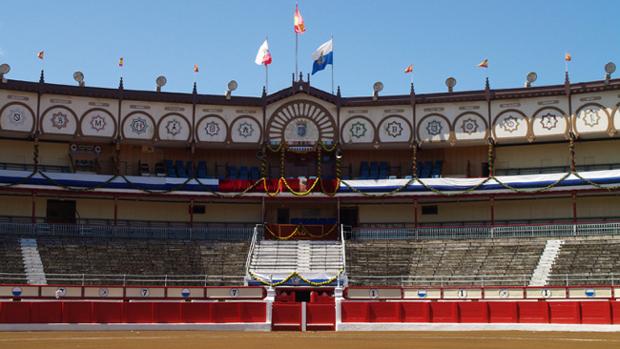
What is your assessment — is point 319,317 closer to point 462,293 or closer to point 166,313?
point 166,313

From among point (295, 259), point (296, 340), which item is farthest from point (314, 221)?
point (296, 340)

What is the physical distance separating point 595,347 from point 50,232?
115ft

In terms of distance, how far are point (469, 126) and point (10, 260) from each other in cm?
2896

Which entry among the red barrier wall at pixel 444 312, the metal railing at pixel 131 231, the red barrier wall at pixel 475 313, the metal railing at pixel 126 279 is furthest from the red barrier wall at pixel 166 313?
the metal railing at pixel 131 231

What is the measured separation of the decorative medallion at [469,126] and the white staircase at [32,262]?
2722 cm

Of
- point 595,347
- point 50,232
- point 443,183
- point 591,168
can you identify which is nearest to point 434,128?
point 443,183

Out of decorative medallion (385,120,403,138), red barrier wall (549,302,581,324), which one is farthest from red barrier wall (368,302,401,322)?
decorative medallion (385,120,403,138)

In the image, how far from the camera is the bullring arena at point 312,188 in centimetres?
4738

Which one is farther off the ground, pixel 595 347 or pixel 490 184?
pixel 490 184

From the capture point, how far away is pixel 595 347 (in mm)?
Answer: 26797

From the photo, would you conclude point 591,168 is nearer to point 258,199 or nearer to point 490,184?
point 490,184

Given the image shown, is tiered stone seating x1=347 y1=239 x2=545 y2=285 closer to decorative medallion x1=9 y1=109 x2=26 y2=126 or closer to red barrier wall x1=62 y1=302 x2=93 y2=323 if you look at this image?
red barrier wall x1=62 y1=302 x2=93 y2=323

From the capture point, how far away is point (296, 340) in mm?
31000

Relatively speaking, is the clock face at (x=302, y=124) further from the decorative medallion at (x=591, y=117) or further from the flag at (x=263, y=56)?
the decorative medallion at (x=591, y=117)
